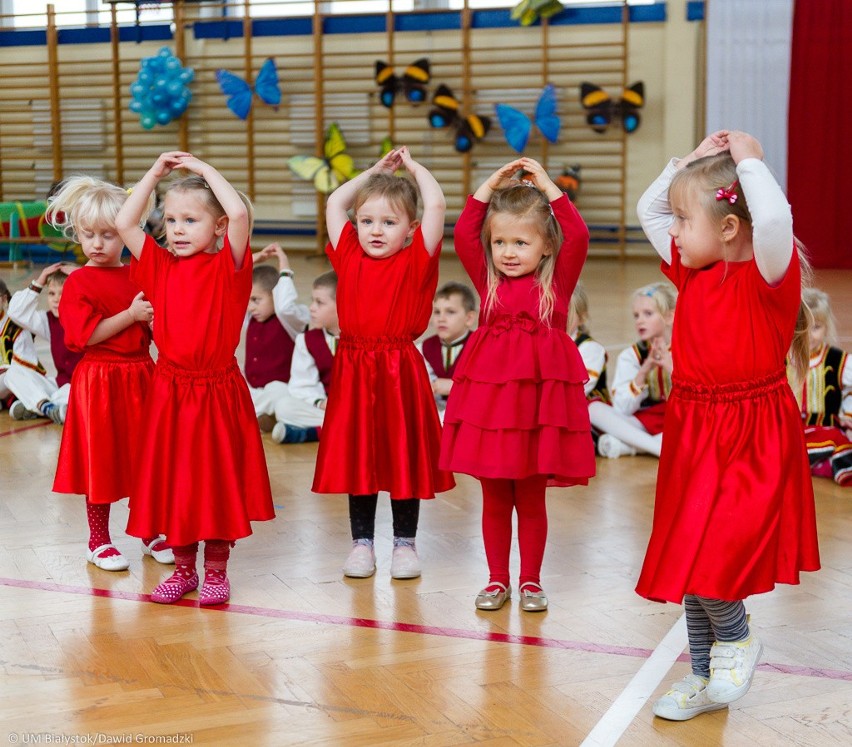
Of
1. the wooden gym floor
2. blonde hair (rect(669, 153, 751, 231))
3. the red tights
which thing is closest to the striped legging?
the wooden gym floor

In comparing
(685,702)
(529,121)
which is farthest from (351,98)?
(685,702)

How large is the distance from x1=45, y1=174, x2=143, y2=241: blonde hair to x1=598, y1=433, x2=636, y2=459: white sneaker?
2.33 meters

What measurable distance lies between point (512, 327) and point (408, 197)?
546mm

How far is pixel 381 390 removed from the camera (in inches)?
123

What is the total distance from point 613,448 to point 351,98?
8639mm

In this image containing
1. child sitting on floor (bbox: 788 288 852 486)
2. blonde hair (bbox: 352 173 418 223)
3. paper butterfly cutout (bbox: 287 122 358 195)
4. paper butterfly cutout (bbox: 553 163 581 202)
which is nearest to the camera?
blonde hair (bbox: 352 173 418 223)

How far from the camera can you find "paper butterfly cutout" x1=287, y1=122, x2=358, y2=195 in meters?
12.2

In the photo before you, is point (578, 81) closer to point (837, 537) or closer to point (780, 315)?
point (837, 537)

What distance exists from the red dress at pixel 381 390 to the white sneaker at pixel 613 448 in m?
1.69

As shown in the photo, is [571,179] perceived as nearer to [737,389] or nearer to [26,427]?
[26,427]

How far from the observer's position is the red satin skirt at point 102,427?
10.3 feet

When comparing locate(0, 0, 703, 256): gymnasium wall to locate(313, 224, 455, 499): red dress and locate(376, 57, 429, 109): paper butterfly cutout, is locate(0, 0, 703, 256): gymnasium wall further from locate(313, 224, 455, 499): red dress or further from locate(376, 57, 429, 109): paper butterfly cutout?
locate(313, 224, 455, 499): red dress

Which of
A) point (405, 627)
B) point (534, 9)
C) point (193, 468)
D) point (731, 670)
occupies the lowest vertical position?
point (405, 627)

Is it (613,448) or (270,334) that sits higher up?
(270,334)
